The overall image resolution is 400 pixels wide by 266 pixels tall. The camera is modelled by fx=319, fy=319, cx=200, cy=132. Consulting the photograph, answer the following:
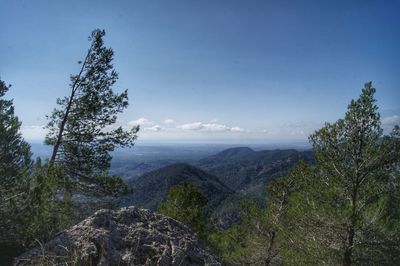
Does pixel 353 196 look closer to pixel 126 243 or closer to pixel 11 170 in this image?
pixel 126 243

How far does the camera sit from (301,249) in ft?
44.7

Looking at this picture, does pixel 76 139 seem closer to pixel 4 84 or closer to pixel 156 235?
pixel 4 84

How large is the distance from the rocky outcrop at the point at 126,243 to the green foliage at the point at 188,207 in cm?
1501

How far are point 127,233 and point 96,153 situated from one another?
41.6 feet

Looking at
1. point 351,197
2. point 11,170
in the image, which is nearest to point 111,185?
point 11,170

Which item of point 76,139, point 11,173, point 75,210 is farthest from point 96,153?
point 11,173

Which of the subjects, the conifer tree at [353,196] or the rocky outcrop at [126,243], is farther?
the conifer tree at [353,196]

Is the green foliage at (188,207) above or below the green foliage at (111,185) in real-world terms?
below

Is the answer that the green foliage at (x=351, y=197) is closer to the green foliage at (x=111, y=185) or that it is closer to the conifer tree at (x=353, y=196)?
the conifer tree at (x=353, y=196)

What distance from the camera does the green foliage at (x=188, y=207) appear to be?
20828 millimetres

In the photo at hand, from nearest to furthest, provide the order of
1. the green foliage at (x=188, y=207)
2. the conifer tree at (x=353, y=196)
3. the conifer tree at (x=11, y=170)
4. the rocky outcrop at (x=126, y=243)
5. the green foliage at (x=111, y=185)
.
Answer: the rocky outcrop at (x=126, y=243) < the conifer tree at (x=11, y=170) < the conifer tree at (x=353, y=196) < the green foliage at (x=111, y=185) < the green foliage at (x=188, y=207)

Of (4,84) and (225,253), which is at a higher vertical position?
(4,84)

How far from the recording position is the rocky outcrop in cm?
477

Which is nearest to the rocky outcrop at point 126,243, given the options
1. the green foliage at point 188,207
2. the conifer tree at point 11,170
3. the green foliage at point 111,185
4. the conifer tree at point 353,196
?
the conifer tree at point 11,170
